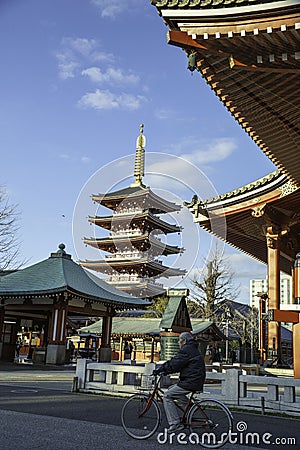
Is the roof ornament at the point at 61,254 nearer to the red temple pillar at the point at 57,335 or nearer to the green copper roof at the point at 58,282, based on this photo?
the green copper roof at the point at 58,282

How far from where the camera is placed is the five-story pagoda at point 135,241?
47375 mm

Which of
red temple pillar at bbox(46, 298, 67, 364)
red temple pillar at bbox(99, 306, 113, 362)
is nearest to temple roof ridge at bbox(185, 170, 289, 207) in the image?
red temple pillar at bbox(46, 298, 67, 364)

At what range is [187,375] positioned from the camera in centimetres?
698

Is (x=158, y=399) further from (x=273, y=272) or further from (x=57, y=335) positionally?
(x=57, y=335)

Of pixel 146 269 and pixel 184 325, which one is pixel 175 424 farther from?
pixel 146 269

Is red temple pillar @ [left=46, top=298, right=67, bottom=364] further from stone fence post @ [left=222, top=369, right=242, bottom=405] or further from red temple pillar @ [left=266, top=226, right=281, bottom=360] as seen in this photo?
stone fence post @ [left=222, top=369, right=242, bottom=405]

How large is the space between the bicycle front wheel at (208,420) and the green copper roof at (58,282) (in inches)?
695

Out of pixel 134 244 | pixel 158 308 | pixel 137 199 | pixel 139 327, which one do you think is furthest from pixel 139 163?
pixel 139 327

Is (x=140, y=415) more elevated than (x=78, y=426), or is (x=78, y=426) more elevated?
(x=140, y=415)

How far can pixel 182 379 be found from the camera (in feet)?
23.0

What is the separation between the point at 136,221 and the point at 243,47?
40537mm

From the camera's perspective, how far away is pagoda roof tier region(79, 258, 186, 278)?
155 ft

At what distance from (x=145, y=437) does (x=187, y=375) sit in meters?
1.08

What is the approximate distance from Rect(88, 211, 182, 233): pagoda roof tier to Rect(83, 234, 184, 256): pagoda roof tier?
1.56 metres
